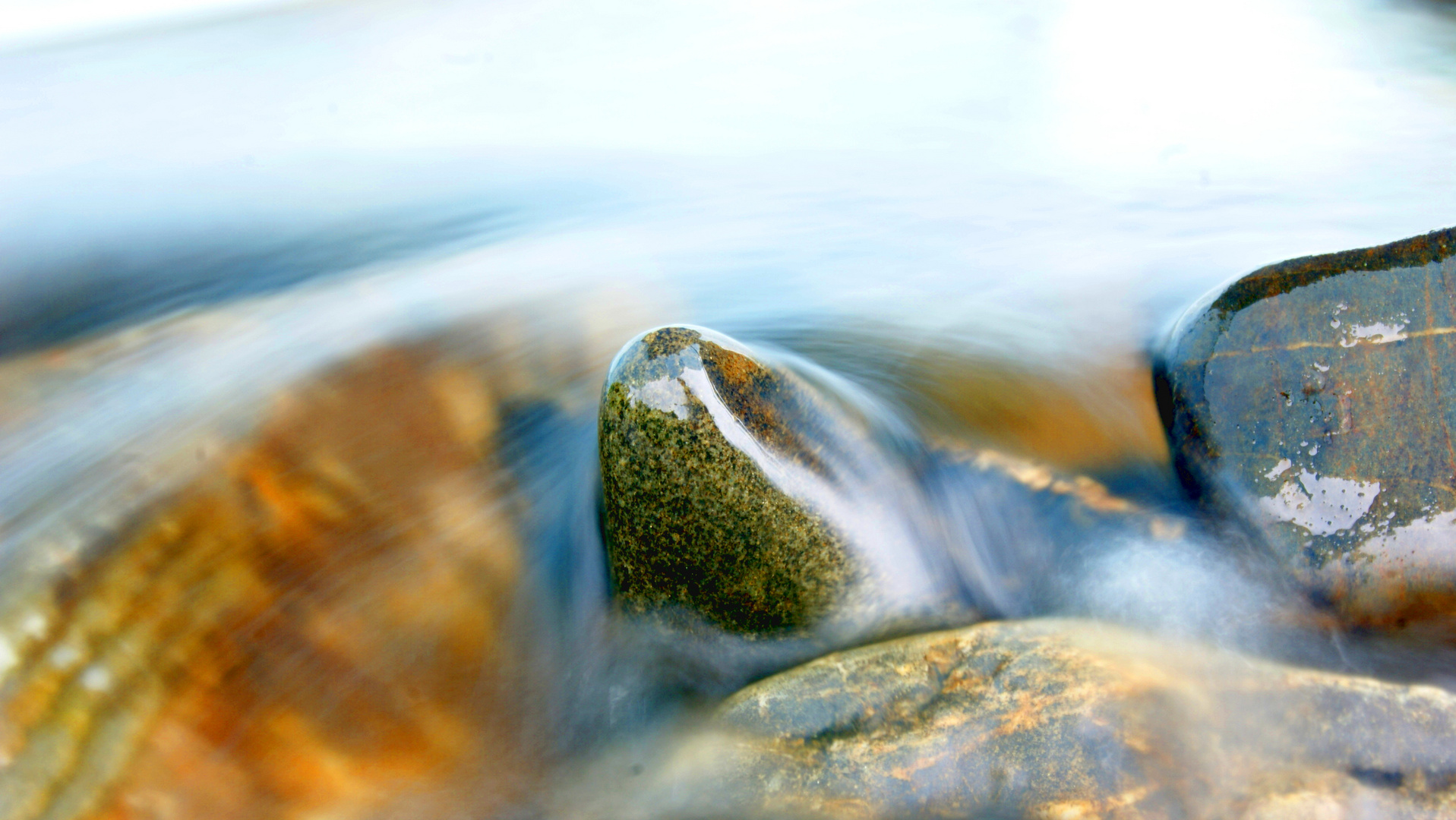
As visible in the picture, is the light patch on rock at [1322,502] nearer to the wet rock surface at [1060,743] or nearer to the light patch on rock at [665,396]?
the wet rock surface at [1060,743]

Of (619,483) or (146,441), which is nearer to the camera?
(619,483)

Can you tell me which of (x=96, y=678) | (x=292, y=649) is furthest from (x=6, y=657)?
(x=292, y=649)

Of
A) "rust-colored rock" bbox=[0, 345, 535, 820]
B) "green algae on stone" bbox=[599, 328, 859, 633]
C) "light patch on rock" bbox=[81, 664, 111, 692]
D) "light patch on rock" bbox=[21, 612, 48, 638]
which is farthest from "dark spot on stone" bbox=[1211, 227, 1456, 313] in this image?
"light patch on rock" bbox=[21, 612, 48, 638]

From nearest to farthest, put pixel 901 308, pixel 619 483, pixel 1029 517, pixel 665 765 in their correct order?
pixel 665 765 → pixel 619 483 → pixel 1029 517 → pixel 901 308

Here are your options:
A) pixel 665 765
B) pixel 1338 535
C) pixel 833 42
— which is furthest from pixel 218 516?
pixel 833 42

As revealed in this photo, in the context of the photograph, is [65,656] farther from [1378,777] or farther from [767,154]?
[767,154]

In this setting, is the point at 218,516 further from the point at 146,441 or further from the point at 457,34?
the point at 457,34
